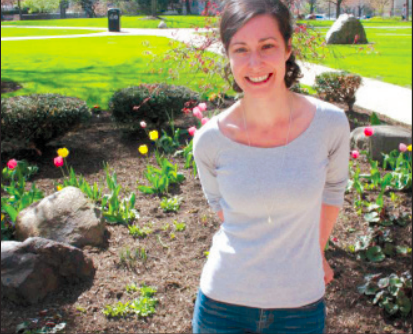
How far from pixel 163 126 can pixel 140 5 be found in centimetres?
353

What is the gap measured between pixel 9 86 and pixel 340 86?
5.11 meters

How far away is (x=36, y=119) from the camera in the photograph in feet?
17.0

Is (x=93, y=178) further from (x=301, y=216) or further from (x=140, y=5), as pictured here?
(x=301, y=216)

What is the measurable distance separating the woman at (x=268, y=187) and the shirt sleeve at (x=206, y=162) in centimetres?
3

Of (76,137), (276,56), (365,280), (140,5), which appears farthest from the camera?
(76,137)

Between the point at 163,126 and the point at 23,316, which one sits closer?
the point at 23,316

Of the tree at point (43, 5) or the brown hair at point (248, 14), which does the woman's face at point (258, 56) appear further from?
the tree at point (43, 5)

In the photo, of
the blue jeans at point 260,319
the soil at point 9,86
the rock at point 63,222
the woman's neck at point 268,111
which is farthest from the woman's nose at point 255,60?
the soil at point 9,86

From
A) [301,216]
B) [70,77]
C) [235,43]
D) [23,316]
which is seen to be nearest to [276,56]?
[235,43]

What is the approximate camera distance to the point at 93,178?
483 centimetres

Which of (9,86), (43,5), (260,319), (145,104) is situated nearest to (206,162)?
(260,319)

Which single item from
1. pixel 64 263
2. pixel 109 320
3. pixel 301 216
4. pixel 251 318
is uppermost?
pixel 301 216

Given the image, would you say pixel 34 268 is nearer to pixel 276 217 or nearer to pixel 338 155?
pixel 276 217

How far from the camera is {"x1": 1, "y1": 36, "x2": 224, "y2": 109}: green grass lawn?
789cm
